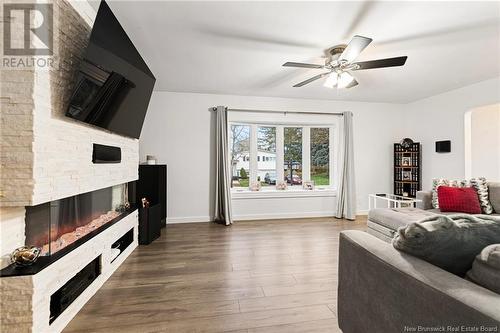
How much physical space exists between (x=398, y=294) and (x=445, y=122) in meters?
4.75

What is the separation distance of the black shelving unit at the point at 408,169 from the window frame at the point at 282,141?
1319 millimetres

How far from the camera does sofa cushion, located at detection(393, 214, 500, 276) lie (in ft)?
3.29

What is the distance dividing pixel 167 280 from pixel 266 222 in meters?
2.45

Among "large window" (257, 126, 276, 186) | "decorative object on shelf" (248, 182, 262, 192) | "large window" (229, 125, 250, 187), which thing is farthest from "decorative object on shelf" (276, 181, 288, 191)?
"large window" (229, 125, 250, 187)

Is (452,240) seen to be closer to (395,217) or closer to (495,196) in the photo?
(395,217)

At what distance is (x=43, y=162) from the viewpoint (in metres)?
1.49

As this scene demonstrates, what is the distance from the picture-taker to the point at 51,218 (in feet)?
5.57

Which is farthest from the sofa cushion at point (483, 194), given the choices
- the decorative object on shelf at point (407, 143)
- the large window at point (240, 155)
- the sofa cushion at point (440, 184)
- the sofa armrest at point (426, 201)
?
the large window at point (240, 155)

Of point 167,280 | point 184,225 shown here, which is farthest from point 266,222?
point 167,280

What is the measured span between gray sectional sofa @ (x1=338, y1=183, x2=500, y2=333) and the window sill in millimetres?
3148

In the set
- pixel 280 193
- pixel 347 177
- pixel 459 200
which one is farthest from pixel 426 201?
pixel 280 193

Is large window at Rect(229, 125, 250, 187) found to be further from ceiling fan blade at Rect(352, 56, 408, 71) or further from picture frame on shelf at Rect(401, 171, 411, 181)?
picture frame on shelf at Rect(401, 171, 411, 181)

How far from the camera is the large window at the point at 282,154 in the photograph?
4820mm

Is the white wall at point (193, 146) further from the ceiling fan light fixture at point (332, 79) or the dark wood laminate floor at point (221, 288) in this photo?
the ceiling fan light fixture at point (332, 79)
